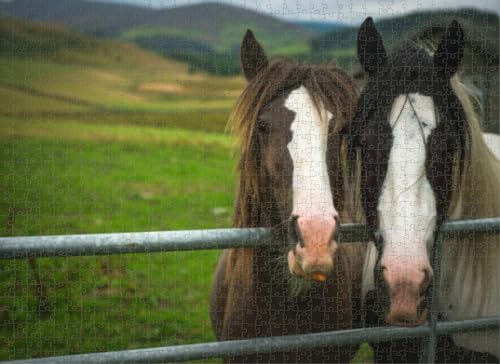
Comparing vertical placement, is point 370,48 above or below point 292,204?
above

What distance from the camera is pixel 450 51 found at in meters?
1.90

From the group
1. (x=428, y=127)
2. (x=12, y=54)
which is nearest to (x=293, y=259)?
(x=428, y=127)

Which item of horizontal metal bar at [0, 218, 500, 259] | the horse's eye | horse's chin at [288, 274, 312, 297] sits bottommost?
horse's chin at [288, 274, 312, 297]

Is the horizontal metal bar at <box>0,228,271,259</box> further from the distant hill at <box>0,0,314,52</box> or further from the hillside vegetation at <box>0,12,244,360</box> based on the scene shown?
the distant hill at <box>0,0,314,52</box>

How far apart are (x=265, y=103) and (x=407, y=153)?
2.11ft

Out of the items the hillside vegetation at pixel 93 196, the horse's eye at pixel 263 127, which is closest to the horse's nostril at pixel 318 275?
the horse's eye at pixel 263 127

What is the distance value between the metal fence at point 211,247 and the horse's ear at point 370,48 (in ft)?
2.24

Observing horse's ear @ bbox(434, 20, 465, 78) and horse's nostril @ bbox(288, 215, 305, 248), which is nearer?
horse's nostril @ bbox(288, 215, 305, 248)

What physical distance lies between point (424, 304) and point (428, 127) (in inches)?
24.8

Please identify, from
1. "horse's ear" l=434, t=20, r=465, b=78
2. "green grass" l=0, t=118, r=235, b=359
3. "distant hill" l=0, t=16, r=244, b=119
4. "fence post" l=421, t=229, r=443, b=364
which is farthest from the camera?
"green grass" l=0, t=118, r=235, b=359

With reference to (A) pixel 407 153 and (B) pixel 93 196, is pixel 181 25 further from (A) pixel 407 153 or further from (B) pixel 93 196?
(B) pixel 93 196

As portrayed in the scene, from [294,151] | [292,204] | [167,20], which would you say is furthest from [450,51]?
[167,20]

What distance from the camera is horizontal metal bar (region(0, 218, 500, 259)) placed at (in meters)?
1.65

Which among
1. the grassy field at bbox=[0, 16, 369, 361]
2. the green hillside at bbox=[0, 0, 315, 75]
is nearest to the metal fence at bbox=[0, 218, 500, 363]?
the grassy field at bbox=[0, 16, 369, 361]
